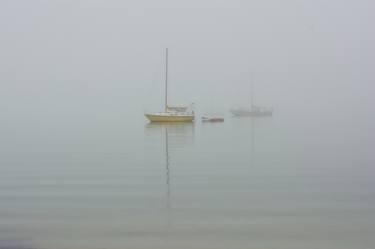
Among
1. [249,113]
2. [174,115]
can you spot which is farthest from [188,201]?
[249,113]

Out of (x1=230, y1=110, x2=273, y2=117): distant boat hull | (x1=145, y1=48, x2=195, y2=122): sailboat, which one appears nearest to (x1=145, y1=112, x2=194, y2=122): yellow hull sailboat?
(x1=145, y1=48, x2=195, y2=122): sailboat

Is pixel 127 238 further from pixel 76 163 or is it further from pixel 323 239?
pixel 76 163

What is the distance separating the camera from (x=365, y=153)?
144ft

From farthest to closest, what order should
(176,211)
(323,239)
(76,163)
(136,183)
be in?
(76,163), (136,183), (176,211), (323,239)

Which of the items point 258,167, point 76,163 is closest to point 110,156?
point 76,163

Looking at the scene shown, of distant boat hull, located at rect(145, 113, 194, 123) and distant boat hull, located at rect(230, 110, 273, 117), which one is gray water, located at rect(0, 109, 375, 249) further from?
distant boat hull, located at rect(230, 110, 273, 117)

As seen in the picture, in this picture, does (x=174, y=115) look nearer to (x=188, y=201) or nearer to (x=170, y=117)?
(x=170, y=117)

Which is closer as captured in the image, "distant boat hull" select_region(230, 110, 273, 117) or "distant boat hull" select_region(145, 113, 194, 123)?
"distant boat hull" select_region(145, 113, 194, 123)

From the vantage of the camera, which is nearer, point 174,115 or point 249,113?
point 174,115

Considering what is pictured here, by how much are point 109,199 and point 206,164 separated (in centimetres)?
1450

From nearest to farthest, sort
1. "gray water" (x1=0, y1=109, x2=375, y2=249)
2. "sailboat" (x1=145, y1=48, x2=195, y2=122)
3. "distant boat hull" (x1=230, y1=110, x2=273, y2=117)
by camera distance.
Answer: "gray water" (x1=0, y1=109, x2=375, y2=249) < "sailboat" (x1=145, y1=48, x2=195, y2=122) < "distant boat hull" (x1=230, y1=110, x2=273, y2=117)

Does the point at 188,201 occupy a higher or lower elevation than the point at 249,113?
lower

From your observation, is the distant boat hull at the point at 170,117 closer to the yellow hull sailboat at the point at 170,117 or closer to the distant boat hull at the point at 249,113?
the yellow hull sailboat at the point at 170,117

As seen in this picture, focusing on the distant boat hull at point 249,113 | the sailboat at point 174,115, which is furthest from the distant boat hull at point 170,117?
the distant boat hull at point 249,113
